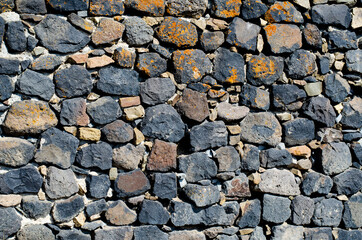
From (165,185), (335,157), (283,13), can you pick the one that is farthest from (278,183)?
(283,13)

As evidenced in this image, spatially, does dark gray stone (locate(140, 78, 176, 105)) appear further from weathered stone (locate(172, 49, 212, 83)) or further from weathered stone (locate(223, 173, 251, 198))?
weathered stone (locate(223, 173, 251, 198))

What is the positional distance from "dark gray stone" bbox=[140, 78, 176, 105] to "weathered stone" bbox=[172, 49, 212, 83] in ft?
0.37

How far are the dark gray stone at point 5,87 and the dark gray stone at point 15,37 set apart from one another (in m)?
0.22

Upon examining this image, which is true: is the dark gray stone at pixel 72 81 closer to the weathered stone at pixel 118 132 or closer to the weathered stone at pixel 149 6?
the weathered stone at pixel 118 132

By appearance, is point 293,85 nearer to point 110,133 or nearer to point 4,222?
point 110,133

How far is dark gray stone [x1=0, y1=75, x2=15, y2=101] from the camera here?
299 centimetres

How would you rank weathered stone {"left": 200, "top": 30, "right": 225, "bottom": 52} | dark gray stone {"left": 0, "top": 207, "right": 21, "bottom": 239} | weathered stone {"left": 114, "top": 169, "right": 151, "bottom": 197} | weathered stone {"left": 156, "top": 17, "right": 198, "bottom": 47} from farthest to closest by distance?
weathered stone {"left": 200, "top": 30, "right": 225, "bottom": 52}, weathered stone {"left": 156, "top": 17, "right": 198, "bottom": 47}, weathered stone {"left": 114, "top": 169, "right": 151, "bottom": 197}, dark gray stone {"left": 0, "top": 207, "right": 21, "bottom": 239}

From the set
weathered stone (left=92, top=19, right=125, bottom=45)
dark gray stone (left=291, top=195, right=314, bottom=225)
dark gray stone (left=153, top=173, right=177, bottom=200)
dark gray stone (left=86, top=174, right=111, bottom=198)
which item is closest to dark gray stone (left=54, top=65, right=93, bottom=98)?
weathered stone (left=92, top=19, right=125, bottom=45)

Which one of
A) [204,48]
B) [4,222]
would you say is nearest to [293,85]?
[204,48]

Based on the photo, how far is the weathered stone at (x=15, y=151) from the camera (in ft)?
9.85

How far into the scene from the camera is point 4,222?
2.99 m

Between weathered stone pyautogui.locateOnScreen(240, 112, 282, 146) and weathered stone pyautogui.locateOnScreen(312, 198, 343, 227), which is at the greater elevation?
weathered stone pyautogui.locateOnScreen(240, 112, 282, 146)

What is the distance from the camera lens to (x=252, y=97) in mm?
3729

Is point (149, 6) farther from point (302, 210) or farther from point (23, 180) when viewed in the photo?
point (302, 210)
